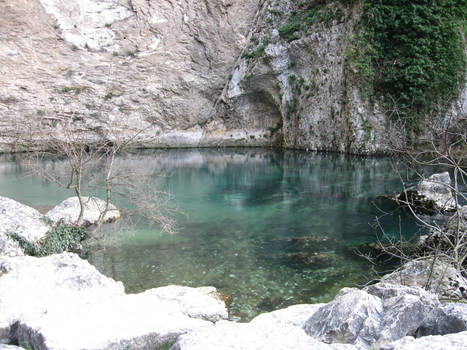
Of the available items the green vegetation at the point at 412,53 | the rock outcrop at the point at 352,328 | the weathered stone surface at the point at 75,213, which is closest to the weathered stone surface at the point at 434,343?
the rock outcrop at the point at 352,328

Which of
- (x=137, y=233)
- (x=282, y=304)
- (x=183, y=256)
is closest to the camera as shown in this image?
(x=282, y=304)

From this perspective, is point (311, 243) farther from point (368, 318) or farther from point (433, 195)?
point (368, 318)

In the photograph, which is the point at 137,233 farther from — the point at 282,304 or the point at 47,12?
the point at 47,12

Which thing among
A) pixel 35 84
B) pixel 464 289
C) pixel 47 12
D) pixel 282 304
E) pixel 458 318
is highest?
pixel 47 12

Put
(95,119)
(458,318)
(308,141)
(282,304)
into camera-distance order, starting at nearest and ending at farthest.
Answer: (458,318) < (282,304) < (308,141) < (95,119)

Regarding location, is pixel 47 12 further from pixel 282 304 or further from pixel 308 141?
pixel 282 304

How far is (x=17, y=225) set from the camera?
9508mm

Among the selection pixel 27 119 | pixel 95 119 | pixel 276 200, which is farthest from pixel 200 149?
pixel 276 200

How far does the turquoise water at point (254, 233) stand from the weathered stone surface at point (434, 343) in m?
3.90

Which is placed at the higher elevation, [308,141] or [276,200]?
[308,141]

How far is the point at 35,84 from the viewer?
2983 cm

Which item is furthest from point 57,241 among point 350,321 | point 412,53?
point 412,53

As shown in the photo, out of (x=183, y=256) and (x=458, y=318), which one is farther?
(x=183, y=256)

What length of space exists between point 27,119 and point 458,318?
3054 cm
